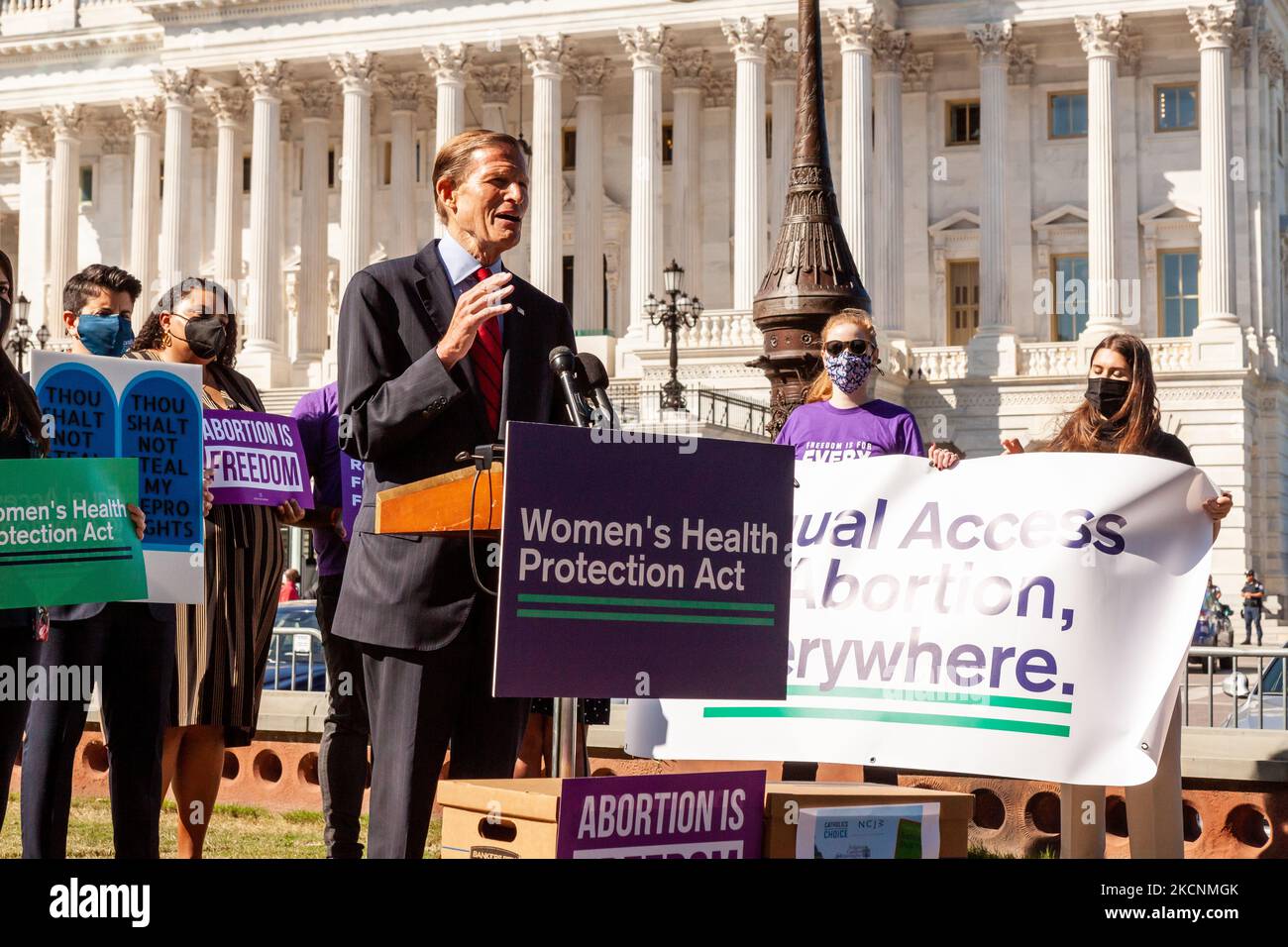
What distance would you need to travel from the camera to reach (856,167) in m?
48.5

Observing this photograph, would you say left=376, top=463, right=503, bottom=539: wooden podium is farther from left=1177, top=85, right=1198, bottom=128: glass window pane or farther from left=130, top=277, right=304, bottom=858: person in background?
left=1177, top=85, right=1198, bottom=128: glass window pane

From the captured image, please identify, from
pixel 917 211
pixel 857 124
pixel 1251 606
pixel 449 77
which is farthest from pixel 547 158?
pixel 1251 606

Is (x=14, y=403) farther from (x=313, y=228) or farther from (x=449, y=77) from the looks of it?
(x=313, y=228)

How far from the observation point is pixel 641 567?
17.1ft

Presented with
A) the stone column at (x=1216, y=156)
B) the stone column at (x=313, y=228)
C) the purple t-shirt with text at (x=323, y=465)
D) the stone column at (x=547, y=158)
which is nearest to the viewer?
the purple t-shirt with text at (x=323, y=465)

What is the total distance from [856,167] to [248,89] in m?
18.9

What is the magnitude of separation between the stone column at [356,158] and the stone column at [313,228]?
77.6 inches

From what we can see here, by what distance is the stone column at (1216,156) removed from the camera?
47.3 m

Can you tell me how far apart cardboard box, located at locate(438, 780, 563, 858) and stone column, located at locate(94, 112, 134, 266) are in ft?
192

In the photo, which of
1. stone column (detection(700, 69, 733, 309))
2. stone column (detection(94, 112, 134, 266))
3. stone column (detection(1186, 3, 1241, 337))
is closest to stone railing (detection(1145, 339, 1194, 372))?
stone column (detection(1186, 3, 1241, 337))

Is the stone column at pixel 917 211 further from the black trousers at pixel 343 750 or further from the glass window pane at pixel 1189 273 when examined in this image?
the black trousers at pixel 343 750

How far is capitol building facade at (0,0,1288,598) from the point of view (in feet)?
157

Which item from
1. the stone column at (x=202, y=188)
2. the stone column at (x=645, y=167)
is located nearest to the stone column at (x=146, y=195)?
the stone column at (x=202, y=188)
